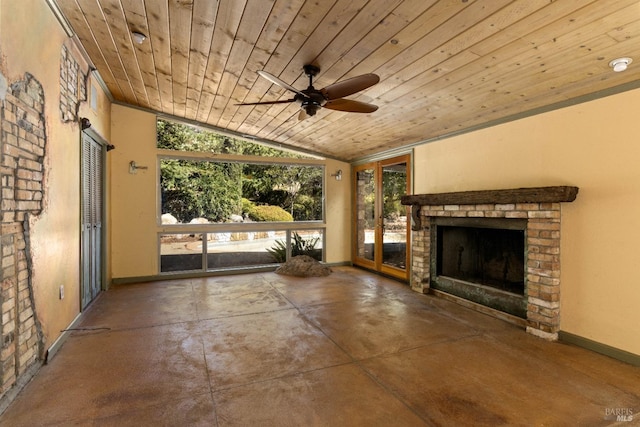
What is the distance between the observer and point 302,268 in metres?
6.00

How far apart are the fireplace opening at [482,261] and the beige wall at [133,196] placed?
4.68 meters

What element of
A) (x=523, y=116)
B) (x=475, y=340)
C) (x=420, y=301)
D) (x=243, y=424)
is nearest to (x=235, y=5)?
(x=243, y=424)

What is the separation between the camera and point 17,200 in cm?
219

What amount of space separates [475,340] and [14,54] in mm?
4361

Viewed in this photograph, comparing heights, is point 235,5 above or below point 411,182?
above

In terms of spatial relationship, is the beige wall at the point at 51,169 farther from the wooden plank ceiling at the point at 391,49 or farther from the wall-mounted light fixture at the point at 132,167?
the wall-mounted light fixture at the point at 132,167

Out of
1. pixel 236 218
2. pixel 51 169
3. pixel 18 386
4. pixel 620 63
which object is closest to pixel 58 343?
pixel 18 386

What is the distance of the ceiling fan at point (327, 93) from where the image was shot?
98.5 inches

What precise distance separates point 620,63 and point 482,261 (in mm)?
2641

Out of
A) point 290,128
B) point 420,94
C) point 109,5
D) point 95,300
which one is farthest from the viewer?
point 290,128

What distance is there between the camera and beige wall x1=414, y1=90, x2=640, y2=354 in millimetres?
2670

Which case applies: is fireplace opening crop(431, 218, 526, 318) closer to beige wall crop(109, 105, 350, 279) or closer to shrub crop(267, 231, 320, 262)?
shrub crop(267, 231, 320, 262)

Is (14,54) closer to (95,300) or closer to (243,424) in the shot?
(243,424)

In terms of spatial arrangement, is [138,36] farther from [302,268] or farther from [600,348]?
[600,348]
